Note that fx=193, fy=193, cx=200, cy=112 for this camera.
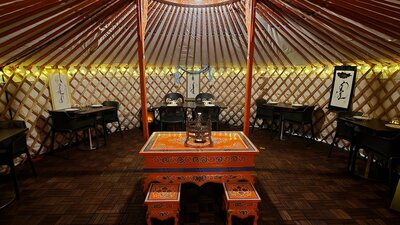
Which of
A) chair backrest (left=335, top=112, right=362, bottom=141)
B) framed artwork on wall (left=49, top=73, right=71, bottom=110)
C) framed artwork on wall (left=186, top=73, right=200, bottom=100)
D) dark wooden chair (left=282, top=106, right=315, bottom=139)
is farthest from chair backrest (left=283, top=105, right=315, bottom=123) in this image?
framed artwork on wall (left=49, top=73, right=71, bottom=110)

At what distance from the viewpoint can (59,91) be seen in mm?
3447

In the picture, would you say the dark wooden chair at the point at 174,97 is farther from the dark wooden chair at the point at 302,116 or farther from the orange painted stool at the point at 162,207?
the orange painted stool at the point at 162,207

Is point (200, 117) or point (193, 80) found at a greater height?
point (193, 80)

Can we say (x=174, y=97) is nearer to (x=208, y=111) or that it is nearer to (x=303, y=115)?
(x=208, y=111)

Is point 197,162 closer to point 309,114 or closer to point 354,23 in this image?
point 354,23

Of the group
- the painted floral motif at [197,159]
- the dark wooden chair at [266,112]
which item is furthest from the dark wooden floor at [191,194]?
the dark wooden chair at [266,112]

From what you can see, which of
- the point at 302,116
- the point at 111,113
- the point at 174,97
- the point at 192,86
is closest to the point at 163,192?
the point at 111,113

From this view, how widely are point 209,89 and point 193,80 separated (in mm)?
500

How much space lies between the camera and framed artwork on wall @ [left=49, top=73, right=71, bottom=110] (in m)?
3.33

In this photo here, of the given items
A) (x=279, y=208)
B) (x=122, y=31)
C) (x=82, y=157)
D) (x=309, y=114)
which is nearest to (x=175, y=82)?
(x=122, y=31)

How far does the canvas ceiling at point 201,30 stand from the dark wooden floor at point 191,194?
1602mm

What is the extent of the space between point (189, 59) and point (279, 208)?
3795 millimetres

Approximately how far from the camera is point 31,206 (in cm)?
194

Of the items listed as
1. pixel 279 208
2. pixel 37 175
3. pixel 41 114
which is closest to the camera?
pixel 279 208
